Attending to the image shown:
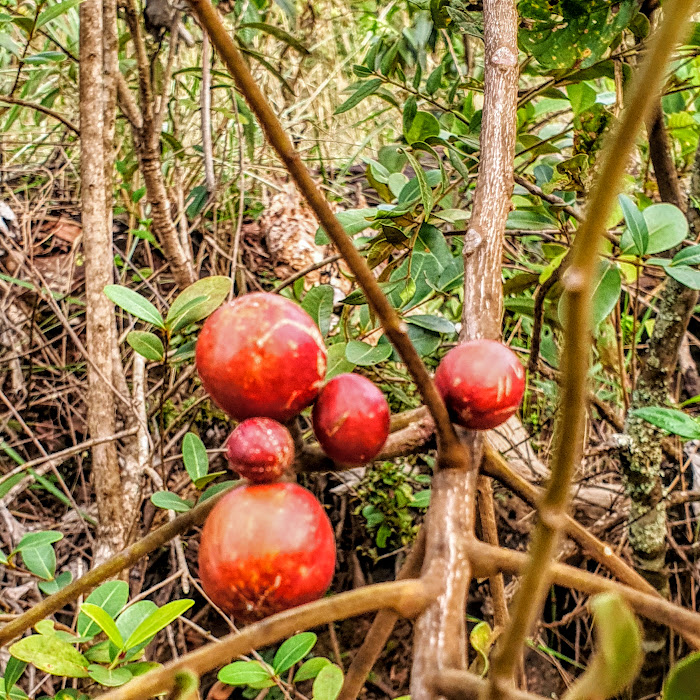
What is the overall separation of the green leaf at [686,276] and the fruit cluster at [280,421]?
0.45 metres

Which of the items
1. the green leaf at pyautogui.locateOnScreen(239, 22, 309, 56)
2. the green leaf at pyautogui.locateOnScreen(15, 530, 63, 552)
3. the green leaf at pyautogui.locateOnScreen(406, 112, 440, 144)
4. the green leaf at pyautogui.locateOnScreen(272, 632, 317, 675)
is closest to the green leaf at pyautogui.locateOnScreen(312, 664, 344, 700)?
the green leaf at pyautogui.locateOnScreen(272, 632, 317, 675)

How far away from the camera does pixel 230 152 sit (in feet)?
6.78

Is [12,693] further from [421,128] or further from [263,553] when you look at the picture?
[421,128]

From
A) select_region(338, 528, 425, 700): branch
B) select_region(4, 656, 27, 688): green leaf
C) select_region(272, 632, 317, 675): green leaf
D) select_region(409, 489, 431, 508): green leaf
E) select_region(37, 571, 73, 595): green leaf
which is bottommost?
select_region(409, 489, 431, 508): green leaf

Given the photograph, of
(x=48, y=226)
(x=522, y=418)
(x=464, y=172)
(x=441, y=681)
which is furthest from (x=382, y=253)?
(x=48, y=226)

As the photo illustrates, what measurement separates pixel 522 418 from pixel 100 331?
121 centimetres

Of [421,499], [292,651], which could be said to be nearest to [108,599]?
[292,651]

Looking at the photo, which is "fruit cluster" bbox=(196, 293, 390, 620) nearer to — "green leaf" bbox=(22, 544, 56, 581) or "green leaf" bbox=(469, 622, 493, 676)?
"green leaf" bbox=(469, 622, 493, 676)

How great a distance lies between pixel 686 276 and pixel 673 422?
0.21m

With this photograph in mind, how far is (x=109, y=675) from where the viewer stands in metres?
0.68

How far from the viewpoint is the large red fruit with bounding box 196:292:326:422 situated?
494 millimetres

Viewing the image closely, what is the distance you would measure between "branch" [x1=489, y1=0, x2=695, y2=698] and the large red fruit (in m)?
0.25

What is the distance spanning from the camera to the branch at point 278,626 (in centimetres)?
31

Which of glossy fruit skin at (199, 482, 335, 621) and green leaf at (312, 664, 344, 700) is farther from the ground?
glossy fruit skin at (199, 482, 335, 621)
